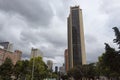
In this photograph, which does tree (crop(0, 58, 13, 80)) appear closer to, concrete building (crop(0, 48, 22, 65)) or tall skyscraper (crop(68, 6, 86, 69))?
concrete building (crop(0, 48, 22, 65))

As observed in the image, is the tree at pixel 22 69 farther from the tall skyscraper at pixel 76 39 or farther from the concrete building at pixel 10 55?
the tall skyscraper at pixel 76 39

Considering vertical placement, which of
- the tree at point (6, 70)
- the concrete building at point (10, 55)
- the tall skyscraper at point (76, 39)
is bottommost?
the tree at point (6, 70)

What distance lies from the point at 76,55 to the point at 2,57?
209 feet

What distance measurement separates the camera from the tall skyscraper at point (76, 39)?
132 m

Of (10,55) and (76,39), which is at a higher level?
(76,39)

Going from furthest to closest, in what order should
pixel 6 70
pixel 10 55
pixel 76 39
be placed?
pixel 76 39 → pixel 10 55 → pixel 6 70

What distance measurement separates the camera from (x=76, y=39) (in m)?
138

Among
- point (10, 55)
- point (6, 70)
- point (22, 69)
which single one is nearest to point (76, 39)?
point (10, 55)

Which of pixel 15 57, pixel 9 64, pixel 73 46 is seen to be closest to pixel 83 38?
pixel 73 46

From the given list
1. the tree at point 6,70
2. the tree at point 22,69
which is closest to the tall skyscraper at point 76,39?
the tree at point 22,69

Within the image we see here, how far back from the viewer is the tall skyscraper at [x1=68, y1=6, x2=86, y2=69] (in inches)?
5197

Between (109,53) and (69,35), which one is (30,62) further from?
(69,35)

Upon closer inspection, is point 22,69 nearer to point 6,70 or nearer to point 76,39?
point 6,70

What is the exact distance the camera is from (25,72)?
5588cm
